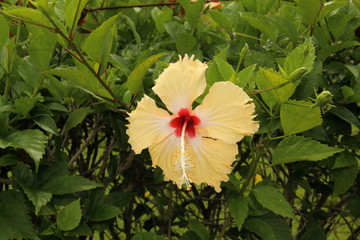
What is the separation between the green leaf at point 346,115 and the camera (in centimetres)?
134

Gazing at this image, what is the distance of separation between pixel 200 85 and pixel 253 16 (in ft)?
1.88

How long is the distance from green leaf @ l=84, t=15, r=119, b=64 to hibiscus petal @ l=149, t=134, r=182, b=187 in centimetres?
24

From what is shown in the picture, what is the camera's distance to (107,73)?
125 centimetres

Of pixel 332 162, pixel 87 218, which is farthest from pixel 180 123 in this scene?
pixel 332 162

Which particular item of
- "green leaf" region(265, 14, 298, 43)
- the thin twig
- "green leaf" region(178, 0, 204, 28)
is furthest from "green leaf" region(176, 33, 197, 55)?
the thin twig

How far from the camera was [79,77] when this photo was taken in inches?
41.4

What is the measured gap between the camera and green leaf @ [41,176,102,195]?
1.20m

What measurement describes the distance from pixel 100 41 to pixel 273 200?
607 millimetres

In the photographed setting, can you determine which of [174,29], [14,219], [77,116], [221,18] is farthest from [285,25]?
[14,219]

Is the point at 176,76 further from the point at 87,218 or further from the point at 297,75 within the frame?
the point at 87,218

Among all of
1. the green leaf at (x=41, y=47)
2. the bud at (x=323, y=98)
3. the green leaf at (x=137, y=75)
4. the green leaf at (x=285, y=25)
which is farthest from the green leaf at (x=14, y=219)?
the green leaf at (x=285, y=25)

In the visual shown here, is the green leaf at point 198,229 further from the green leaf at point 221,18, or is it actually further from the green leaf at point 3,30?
the green leaf at point 3,30

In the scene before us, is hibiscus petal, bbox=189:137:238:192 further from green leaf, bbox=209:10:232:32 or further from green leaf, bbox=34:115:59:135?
green leaf, bbox=209:10:232:32

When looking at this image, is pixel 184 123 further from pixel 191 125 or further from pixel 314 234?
pixel 314 234
